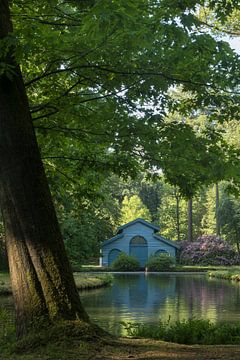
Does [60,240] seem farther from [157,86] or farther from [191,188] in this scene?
[191,188]

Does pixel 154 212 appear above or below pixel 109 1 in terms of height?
above

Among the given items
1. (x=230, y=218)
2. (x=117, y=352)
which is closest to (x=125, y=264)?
(x=230, y=218)

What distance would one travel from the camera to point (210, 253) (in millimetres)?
48812

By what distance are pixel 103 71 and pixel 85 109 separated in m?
1.36

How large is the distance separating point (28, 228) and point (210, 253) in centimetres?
4455

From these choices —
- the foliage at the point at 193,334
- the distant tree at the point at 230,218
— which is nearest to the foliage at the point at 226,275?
the distant tree at the point at 230,218

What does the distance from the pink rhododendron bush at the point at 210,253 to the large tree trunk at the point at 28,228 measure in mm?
44059

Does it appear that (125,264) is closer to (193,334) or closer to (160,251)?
(160,251)

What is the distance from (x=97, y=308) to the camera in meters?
16.5

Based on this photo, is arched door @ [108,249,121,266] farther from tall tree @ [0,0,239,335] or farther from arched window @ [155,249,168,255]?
tall tree @ [0,0,239,335]

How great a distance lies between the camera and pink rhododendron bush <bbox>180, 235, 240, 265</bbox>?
160 ft

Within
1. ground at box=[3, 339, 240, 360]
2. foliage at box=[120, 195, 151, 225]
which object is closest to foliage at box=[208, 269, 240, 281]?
foliage at box=[120, 195, 151, 225]

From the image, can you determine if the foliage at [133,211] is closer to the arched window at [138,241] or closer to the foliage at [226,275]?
the arched window at [138,241]

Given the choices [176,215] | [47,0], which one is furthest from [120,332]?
[176,215]
